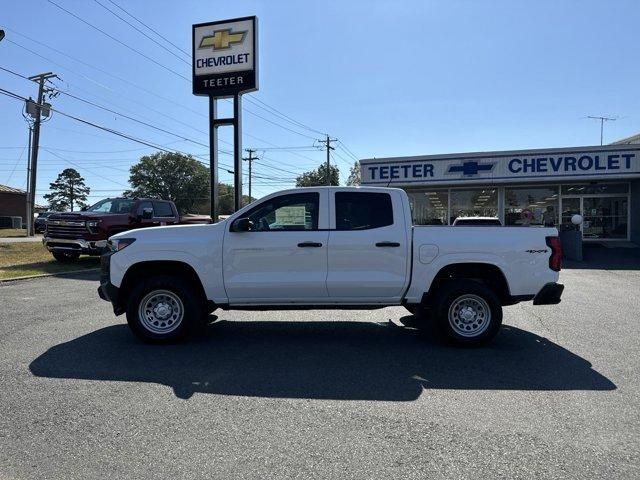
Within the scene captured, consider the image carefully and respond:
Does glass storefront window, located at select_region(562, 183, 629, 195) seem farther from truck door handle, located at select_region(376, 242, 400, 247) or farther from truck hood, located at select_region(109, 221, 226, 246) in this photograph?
truck hood, located at select_region(109, 221, 226, 246)

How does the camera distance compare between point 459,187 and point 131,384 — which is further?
point 459,187

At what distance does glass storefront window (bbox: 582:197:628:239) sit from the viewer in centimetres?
2284

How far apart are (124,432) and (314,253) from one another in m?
3.18

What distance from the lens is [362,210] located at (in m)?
6.63

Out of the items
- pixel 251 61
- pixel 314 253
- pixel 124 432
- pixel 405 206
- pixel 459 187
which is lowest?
pixel 124 432

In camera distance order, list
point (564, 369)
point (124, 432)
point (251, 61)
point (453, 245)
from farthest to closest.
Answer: point (251, 61) < point (453, 245) < point (564, 369) < point (124, 432)

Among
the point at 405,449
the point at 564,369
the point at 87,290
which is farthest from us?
the point at 87,290

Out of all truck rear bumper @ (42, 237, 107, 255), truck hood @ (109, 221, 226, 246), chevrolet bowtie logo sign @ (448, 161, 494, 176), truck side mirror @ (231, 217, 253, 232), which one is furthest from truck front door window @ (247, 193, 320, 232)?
chevrolet bowtie logo sign @ (448, 161, 494, 176)

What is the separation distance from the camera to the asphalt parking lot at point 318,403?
11.2ft

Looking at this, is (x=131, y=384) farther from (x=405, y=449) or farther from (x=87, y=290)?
(x=87, y=290)

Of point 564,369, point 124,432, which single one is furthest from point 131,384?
point 564,369

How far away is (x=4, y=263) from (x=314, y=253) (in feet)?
45.2

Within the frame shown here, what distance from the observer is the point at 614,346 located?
255 inches

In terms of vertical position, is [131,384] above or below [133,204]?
below
